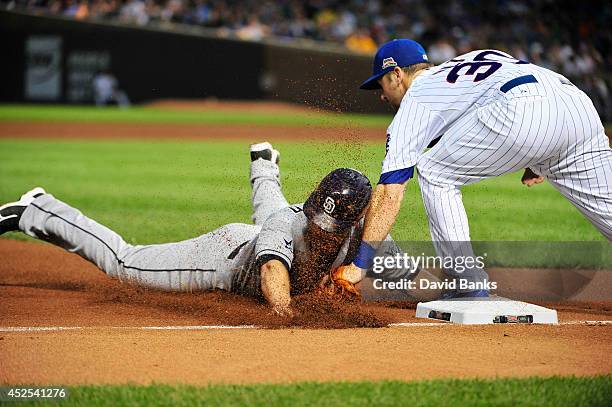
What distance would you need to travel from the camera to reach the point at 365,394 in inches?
140

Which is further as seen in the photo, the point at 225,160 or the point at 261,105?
the point at 261,105

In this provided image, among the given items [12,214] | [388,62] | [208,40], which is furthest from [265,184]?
[208,40]

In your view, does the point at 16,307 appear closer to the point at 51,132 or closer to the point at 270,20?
the point at 51,132

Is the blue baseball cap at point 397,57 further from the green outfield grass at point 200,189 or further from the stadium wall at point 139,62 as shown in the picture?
the stadium wall at point 139,62

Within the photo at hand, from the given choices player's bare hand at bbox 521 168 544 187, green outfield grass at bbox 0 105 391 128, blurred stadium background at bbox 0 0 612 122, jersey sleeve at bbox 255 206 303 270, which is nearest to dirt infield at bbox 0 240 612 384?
jersey sleeve at bbox 255 206 303 270

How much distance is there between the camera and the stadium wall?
27.0 meters

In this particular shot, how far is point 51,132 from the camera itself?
2108 cm

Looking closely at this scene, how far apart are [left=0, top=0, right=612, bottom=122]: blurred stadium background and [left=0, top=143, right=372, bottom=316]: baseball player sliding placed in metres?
19.1

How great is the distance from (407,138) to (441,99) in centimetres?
30

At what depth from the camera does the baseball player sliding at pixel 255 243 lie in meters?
4.84

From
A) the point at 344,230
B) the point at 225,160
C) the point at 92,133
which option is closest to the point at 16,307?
the point at 344,230

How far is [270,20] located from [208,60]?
249cm

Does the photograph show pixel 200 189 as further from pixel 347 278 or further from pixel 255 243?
pixel 347 278

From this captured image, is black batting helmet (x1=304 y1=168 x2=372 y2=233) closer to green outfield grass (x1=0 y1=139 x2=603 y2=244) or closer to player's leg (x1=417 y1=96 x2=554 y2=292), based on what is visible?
player's leg (x1=417 y1=96 x2=554 y2=292)
